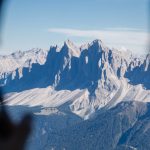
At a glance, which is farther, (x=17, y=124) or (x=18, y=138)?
(x=17, y=124)

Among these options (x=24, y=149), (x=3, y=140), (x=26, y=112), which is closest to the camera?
(x=3, y=140)

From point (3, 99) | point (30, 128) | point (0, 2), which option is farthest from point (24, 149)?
point (0, 2)

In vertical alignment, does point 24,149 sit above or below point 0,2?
below

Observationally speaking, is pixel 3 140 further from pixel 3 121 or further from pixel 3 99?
pixel 3 99

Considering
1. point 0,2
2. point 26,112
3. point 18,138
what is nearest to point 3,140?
point 18,138

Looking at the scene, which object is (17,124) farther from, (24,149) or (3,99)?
(3,99)

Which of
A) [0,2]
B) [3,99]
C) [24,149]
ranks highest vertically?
[0,2]

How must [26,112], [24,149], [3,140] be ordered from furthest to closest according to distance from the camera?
1. [26,112]
2. [24,149]
3. [3,140]
